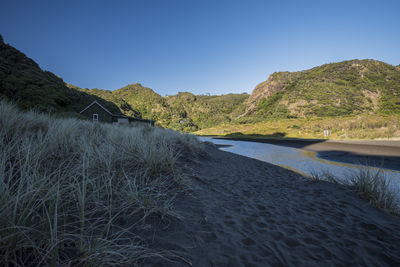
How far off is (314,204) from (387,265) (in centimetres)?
133

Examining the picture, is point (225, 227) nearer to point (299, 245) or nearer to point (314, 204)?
point (299, 245)

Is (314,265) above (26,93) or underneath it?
underneath

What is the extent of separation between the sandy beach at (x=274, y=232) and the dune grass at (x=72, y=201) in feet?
0.86

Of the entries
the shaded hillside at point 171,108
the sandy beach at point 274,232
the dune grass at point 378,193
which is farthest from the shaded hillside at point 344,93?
the sandy beach at point 274,232

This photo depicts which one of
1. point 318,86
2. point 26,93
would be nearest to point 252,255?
point 26,93

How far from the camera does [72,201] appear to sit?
139 centimetres

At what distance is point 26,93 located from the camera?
62.1 ft

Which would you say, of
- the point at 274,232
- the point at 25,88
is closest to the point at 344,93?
the point at 274,232

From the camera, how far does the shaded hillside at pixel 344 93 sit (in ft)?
139

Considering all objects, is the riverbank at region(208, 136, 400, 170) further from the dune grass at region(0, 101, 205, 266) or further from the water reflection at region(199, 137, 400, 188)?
the dune grass at region(0, 101, 205, 266)

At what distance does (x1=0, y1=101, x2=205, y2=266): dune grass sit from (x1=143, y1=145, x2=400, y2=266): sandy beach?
262 mm

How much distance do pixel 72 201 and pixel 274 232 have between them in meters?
2.11

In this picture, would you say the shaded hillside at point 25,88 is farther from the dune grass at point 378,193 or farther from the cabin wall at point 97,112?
the dune grass at point 378,193

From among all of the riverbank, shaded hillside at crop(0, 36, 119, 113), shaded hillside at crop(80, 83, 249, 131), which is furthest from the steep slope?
the riverbank
